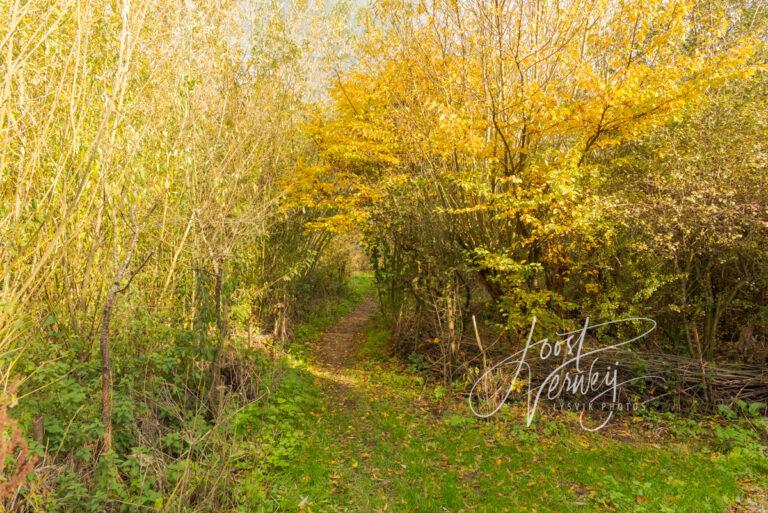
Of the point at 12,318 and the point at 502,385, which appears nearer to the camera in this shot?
the point at 12,318

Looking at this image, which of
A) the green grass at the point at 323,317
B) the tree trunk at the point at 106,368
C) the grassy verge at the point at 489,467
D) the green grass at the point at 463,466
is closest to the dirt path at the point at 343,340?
the green grass at the point at 323,317

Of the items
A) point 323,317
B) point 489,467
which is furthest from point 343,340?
point 489,467

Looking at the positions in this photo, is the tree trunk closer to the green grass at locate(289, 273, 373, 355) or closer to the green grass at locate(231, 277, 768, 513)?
the green grass at locate(231, 277, 768, 513)

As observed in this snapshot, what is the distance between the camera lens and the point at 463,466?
5.73 metres

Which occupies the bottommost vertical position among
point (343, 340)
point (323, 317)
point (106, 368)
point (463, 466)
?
point (463, 466)

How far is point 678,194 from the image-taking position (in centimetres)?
650

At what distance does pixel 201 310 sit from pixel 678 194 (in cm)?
665

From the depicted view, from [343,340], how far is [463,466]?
6691 mm

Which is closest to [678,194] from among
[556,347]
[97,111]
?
A: [556,347]

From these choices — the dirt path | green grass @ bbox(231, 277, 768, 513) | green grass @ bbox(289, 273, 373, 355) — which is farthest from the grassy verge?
green grass @ bbox(289, 273, 373, 355)

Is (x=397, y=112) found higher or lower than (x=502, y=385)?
higher

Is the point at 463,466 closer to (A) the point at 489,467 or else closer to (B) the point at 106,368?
(A) the point at 489,467

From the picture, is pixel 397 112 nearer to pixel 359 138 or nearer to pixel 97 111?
pixel 359 138

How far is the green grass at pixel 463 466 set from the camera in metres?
4.91
